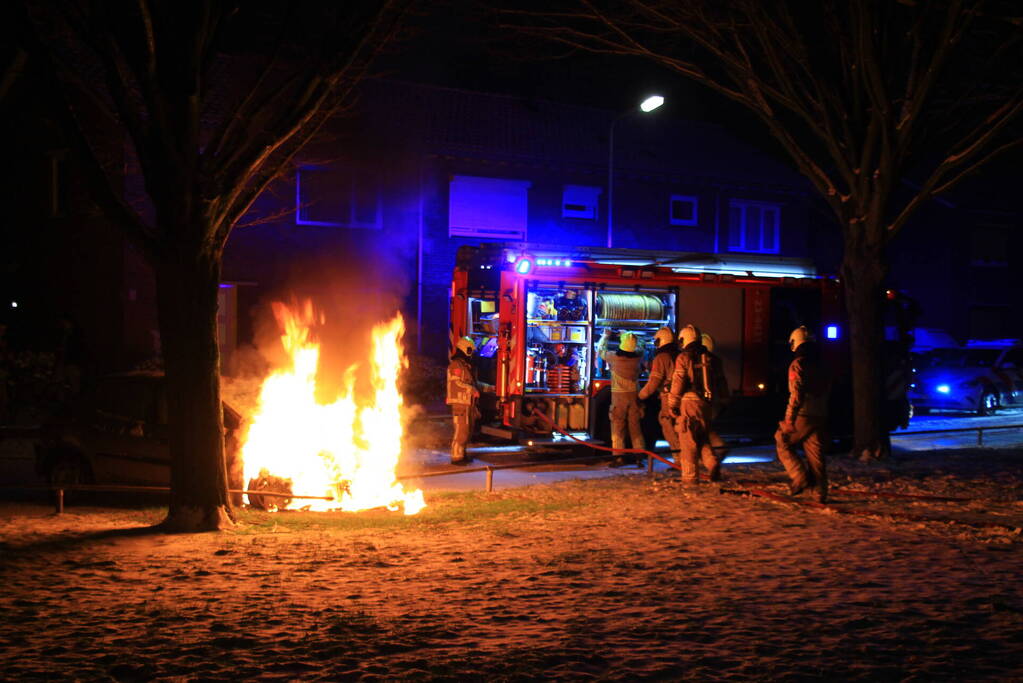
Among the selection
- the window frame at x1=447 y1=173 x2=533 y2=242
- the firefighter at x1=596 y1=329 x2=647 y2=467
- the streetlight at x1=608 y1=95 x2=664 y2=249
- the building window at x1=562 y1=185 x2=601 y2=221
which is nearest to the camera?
the firefighter at x1=596 y1=329 x2=647 y2=467

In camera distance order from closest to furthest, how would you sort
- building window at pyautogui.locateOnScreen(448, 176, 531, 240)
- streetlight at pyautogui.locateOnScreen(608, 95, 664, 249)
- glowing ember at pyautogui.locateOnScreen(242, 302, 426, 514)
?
glowing ember at pyautogui.locateOnScreen(242, 302, 426, 514) → streetlight at pyautogui.locateOnScreen(608, 95, 664, 249) → building window at pyautogui.locateOnScreen(448, 176, 531, 240)

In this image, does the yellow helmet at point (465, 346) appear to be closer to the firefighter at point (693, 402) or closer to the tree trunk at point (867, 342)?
the firefighter at point (693, 402)

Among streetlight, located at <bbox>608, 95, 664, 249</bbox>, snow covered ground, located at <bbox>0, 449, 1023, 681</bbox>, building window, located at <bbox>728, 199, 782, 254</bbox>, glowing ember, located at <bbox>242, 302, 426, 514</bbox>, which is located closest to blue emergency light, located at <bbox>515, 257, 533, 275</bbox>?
glowing ember, located at <bbox>242, 302, 426, 514</bbox>

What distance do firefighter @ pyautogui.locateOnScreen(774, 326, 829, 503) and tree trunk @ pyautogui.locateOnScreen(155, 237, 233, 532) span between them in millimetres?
5835

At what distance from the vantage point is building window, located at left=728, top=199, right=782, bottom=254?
30.3 meters

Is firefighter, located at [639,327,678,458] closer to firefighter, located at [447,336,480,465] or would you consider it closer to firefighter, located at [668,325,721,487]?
firefighter, located at [668,325,721,487]

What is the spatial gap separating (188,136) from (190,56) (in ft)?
2.25

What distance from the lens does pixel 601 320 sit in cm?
1514

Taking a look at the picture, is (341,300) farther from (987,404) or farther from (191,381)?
(987,404)

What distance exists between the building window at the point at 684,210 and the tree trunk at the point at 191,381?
72.2ft

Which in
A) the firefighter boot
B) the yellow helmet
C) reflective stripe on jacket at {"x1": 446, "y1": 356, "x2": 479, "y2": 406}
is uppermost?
the yellow helmet

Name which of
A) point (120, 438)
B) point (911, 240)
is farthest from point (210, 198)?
point (911, 240)

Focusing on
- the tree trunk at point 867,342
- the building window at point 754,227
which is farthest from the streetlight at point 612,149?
the tree trunk at point 867,342

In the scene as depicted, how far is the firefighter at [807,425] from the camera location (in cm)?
1035
